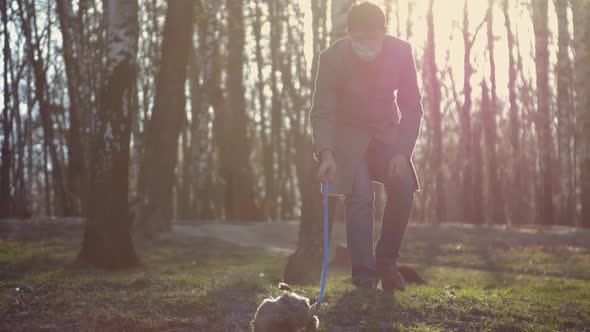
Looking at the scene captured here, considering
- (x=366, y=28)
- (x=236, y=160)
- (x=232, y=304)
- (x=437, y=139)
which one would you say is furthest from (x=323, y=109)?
(x=236, y=160)

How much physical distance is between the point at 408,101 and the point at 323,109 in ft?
2.46

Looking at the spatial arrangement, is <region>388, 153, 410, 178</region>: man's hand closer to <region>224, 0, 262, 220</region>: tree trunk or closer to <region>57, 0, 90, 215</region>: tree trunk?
<region>57, 0, 90, 215</region>: tree trunk

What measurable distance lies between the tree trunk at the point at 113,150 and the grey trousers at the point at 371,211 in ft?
18.0

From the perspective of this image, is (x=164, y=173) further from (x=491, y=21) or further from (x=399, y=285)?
(x=491, y=21)

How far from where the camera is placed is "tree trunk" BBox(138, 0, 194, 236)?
1476 cm

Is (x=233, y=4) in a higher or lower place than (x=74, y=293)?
higher

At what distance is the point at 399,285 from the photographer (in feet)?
20.0

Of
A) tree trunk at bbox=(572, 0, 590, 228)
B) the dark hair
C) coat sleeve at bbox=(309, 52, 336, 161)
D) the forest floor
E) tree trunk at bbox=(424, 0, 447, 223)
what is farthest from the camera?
tree trunk at bbox=(424, 0, 447, 223)

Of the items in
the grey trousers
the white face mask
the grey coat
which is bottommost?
the grey trousers

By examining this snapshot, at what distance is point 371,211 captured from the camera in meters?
5.79

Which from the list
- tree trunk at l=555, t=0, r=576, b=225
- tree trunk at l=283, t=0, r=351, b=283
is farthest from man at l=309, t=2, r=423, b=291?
tree trunk at l=555, t=0, r=576, b=225

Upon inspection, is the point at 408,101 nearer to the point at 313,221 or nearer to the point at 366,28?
the point at 366,28

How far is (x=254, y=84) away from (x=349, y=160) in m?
36.2

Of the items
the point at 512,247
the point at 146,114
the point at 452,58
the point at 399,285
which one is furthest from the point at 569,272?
the point at 452,58
